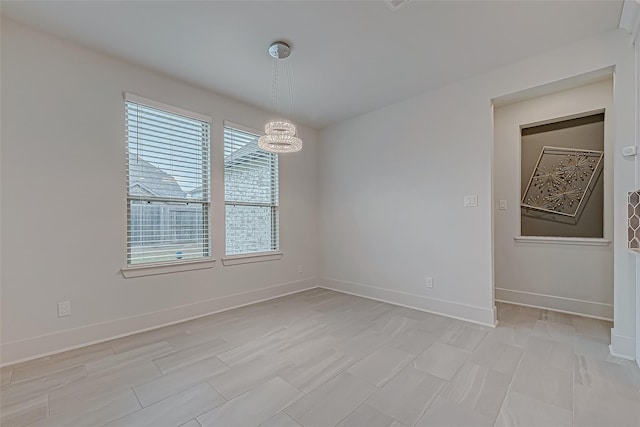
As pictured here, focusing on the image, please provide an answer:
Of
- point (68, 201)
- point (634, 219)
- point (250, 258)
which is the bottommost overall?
point (250, 258)

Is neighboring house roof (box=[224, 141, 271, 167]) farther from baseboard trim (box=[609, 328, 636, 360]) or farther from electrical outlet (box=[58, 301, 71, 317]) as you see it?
baseboard trim (box=[609, 328, 636, 360])

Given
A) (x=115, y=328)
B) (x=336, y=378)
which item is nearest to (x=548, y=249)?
(x=336, y=378)

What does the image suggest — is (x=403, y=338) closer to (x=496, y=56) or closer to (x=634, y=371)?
(x=634, y=371)

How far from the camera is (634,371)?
204 centimetres

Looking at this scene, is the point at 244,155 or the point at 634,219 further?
the point at 244,155

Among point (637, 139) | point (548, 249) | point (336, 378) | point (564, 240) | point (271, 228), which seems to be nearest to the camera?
point (336, 378)

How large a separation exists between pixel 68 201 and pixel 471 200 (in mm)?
3947

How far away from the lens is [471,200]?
315 centimetres

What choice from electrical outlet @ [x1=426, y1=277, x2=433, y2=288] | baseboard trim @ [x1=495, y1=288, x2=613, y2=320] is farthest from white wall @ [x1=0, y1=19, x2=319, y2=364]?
baseboard trim @ [x1=495, y1=288, x2=613, y2=320]

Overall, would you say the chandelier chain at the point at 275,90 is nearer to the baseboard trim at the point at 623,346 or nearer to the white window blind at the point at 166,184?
the white window blind at the point at 166,184

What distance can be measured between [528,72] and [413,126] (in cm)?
124

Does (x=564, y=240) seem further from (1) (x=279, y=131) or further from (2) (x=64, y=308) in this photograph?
(2) (x=64, y=308)

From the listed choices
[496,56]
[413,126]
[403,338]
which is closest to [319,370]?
[403,338]

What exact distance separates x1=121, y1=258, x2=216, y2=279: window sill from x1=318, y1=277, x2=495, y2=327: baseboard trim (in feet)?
6.66
